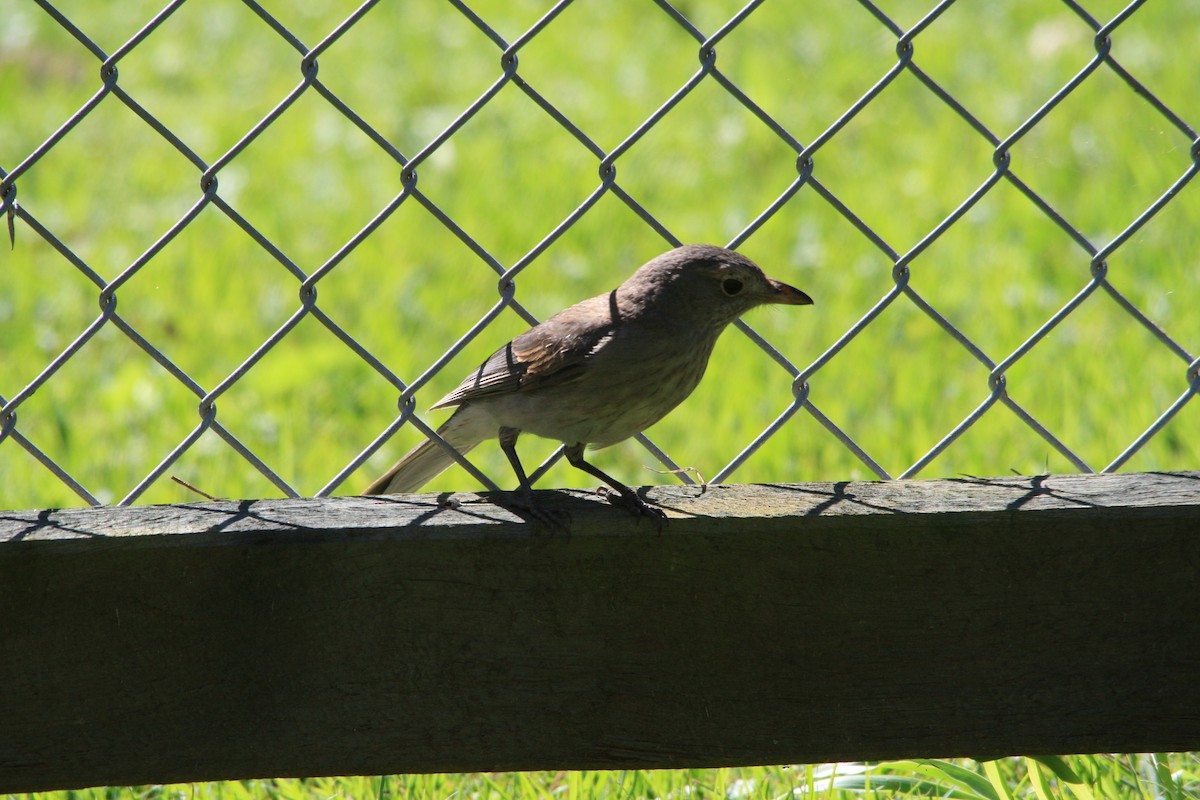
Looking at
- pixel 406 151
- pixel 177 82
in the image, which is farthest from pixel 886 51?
pixel 177 82

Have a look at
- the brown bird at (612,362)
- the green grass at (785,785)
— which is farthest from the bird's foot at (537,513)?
the green grass at (785,785)

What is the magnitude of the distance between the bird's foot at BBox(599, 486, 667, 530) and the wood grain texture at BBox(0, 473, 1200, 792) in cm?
2

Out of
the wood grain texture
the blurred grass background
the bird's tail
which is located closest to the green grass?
the blurred grass background

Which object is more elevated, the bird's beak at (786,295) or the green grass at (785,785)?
the bird's beak at (786,295)

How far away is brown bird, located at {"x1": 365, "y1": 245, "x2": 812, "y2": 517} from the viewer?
121 inches

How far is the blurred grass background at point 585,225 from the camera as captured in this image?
5.04 m

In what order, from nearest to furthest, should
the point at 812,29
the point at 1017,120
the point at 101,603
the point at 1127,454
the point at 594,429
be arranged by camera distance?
the point at 101,603 → the point at 1127,454 → the point at 594,429 → the point at 1017,120 → the point at 812,29

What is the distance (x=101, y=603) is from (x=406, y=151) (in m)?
5.50

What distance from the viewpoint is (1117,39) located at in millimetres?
8188

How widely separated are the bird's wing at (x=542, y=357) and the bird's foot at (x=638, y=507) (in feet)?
1.89

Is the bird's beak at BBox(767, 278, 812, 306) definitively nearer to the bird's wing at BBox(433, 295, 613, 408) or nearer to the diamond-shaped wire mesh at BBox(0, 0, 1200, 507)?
the diamond-shaped wire mesh at BBox(0, 0, 1200, 507)

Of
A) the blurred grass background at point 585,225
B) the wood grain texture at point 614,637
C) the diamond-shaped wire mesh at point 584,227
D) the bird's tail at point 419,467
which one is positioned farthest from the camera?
the blurred grass background at point 585,225

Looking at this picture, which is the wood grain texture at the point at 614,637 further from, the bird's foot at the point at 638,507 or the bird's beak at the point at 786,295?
the bird's beak at the point at 786,295

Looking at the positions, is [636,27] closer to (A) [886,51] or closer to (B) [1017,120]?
(A) [886,51]
